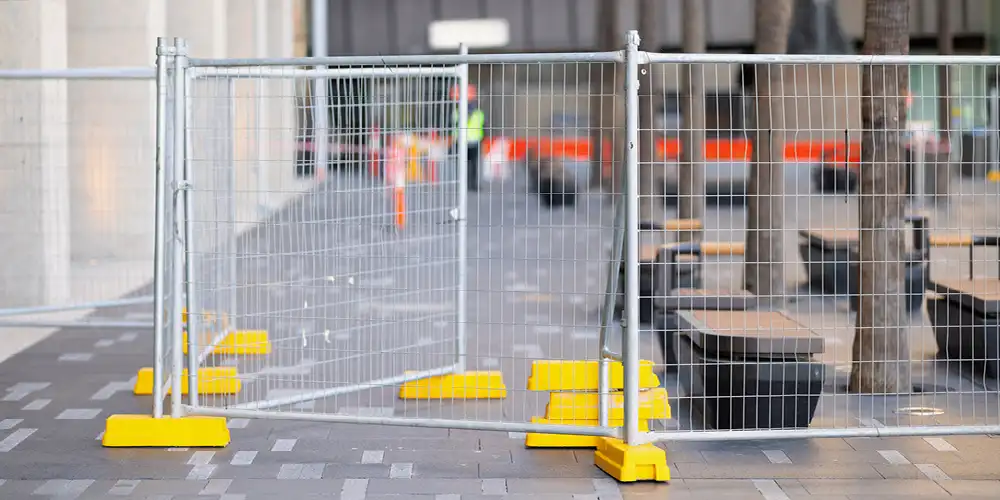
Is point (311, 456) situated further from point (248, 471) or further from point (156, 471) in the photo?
point (156, 471)

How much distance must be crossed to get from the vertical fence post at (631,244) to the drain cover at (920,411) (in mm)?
2052

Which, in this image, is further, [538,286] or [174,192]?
[538,286]

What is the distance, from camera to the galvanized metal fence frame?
6.27 m

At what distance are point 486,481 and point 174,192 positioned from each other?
2108mm

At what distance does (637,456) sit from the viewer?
630 centimetres

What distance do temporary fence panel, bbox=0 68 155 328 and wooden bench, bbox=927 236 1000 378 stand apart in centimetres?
564

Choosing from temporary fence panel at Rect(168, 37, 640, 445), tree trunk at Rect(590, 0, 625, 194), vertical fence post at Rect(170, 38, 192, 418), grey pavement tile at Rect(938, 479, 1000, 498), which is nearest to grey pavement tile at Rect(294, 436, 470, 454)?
temporary fence panel at Rect(168, 37, 640, 445)

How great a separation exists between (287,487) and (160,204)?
5.21 feet

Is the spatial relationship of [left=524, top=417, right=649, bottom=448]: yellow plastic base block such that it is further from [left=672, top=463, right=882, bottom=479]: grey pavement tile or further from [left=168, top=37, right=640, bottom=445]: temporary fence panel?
[left=672, top=463, right=882, bottom=479]: grey pavement tile

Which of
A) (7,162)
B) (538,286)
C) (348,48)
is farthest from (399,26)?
(7,162)

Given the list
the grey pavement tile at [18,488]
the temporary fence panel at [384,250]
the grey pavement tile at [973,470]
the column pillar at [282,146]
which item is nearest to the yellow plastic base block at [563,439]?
the temporary fence panel at [384,250]

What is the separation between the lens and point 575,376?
24.6ft

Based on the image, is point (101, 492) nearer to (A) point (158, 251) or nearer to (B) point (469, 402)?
(A) point (158, 251)

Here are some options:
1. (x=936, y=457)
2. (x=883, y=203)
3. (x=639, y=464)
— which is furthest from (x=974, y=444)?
(x=639, y=464)
